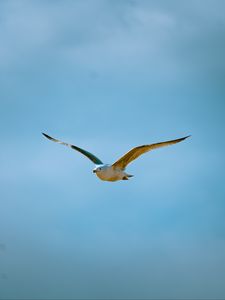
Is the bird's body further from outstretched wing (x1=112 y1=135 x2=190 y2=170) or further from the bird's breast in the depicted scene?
outstretched wing (x1=112 y1=135 x2=190 y2=170)

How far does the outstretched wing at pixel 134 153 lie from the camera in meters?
32.4

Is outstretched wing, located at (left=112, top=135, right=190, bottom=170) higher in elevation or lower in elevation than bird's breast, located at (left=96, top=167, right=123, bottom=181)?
higher

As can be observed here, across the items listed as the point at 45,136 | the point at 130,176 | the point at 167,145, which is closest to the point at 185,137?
the point at 167,145

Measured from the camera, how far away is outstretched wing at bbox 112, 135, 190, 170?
32.4 meters

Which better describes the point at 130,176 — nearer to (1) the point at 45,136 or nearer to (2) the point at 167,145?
(2) the point at 167,145

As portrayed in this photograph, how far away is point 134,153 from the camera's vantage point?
33.1m

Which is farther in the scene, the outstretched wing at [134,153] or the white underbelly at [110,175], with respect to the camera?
the white underbelly at [110,175]

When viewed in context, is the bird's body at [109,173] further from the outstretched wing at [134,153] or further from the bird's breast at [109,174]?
the outstretched wing at [134,153]

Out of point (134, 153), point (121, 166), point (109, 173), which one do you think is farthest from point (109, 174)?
point (134, 153)

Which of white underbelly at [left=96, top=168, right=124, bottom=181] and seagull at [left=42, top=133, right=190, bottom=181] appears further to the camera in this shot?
white underbelly at [left=96, top=168, right=124, bottom=181]

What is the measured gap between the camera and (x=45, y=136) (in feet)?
124

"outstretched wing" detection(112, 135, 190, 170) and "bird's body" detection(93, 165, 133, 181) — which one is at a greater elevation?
"outstretched wing" detection(112, 135, 190, 170)

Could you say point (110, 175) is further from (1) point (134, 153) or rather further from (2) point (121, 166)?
(1) point (134, 153)

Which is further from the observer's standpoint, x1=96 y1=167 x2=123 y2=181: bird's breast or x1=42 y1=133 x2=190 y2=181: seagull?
x1=96 y1=167 x2=123 y2=181: bird's breast
